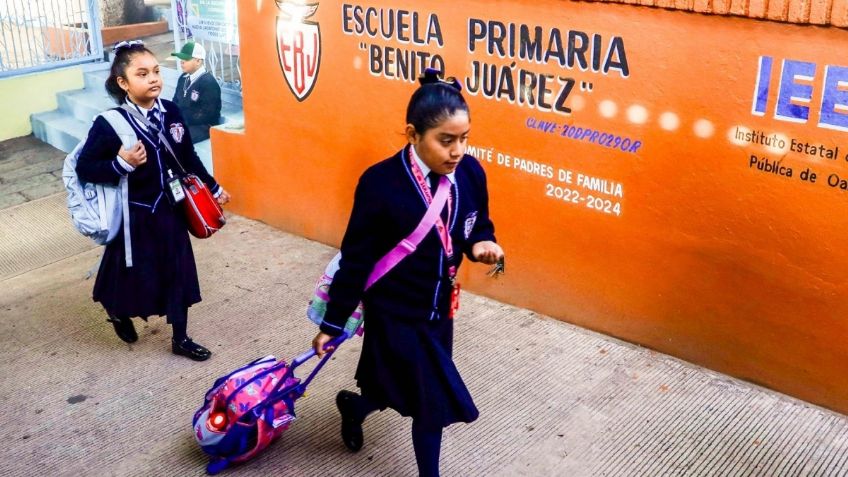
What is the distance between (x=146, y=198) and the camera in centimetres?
464

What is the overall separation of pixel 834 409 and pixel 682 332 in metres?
0.81

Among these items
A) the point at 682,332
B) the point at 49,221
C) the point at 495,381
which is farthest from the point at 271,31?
the point at 682,332

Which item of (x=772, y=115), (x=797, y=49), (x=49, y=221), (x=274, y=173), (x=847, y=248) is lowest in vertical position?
(x=49, y=221)

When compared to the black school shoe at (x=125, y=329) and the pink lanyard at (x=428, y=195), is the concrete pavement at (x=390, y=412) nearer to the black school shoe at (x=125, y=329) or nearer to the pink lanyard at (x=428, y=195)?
the black school shoe at (x=125, y=329)

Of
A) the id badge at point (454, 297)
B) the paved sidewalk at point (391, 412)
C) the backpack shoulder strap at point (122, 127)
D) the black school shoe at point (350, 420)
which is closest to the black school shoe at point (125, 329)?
the paved sidewalk at point (391, 412)

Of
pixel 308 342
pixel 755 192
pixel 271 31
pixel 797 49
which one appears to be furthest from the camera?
pixel 271 31

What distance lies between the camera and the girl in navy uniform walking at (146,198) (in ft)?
14.7

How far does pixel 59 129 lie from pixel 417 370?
645 cm

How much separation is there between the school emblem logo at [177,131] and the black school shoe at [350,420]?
167 centimetres

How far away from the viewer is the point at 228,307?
5.54m

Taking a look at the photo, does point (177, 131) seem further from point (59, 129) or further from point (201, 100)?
point (59, 129)

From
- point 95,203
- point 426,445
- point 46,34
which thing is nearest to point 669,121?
point 426,445

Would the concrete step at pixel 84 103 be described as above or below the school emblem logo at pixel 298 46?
below

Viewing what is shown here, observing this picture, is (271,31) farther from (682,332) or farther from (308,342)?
(682,332)
